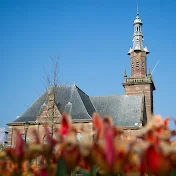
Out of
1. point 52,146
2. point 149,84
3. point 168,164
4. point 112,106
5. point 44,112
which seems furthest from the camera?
point 149,84

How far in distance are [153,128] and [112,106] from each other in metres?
32.2

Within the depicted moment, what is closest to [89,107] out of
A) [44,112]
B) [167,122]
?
[44,112]

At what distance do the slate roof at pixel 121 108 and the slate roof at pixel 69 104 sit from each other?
1.25m

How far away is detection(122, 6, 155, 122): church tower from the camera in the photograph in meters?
36.9

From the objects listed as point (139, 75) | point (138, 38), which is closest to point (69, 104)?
point (139, 75)

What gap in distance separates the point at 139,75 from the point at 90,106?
996 cm

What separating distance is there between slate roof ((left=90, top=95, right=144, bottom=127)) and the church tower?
8.83 feet

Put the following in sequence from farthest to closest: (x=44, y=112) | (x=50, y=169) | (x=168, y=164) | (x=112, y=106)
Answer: (x=112, y=106) < (x=44, y=112) < (x=50, y=169) < (x=168, y=164)

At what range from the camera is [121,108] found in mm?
32469

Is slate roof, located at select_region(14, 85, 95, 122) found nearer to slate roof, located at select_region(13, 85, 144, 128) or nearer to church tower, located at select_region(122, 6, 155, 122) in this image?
slate roof, located at select_region(13, 85, 144, 128)

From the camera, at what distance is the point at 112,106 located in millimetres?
33250

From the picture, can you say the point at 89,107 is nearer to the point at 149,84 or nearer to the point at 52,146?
the point at 149,84

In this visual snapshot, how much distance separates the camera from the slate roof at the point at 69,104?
30495 mm

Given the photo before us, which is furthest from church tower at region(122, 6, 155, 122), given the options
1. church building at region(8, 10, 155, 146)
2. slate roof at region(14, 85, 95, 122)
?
slate roof at region(14, 85, 95, 122)
